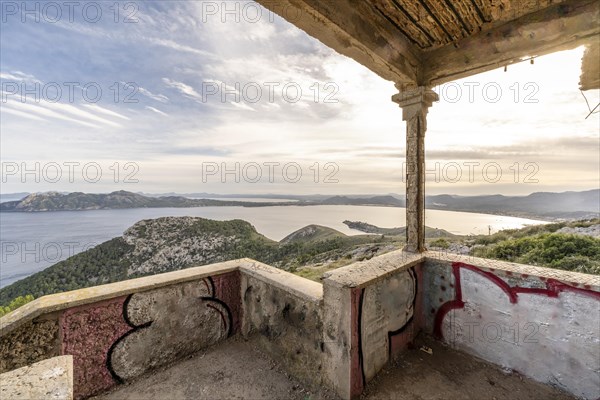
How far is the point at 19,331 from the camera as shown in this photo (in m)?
2.04

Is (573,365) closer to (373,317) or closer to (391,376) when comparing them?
(391,376)

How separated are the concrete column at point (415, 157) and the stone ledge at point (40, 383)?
325 centimetres

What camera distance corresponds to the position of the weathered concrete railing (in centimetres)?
219

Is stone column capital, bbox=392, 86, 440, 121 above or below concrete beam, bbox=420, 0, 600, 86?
below

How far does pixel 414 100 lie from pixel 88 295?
402 centimetres

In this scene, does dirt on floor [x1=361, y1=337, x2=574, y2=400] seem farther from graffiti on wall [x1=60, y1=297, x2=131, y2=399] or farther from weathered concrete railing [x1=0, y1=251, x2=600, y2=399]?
graffiti on wall [x1=60, y1=297, x2=131, y2=399]

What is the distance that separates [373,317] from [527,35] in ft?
10.1

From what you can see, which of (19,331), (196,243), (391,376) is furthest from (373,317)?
(196,243)

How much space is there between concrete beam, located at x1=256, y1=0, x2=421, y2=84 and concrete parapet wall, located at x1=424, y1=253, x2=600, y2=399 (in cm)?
227

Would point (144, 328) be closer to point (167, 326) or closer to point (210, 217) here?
point (167, 326)

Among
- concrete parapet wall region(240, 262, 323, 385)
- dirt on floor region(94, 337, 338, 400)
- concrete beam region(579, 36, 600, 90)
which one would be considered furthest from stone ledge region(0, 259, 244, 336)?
concrete beam region(579, 36, 600, 90)

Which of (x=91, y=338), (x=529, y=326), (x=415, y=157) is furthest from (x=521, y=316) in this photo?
(x=91, y=338)

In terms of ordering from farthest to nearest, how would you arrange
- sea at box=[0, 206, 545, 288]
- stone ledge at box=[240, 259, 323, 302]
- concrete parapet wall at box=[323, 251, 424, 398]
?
sea at box=[0, 206, 545, 288] < stone ledge at box=[240, 259, 323, 302] < concrete parapet wall at box=[323, 251, 424, 398]

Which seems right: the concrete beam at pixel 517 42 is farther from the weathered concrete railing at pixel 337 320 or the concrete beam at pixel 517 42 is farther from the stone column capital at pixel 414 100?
the weathered concrete railing at pixel 337 320
